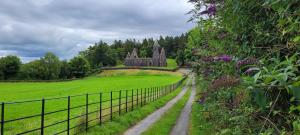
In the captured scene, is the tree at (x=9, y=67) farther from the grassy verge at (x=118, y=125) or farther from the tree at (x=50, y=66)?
the grassy verge at (x=118, y=125)

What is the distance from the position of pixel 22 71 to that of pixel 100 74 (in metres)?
24.9

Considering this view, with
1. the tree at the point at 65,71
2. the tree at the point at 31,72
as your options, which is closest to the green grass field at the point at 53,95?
the tree at the point at 65,71

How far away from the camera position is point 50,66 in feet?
397

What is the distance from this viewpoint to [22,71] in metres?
107

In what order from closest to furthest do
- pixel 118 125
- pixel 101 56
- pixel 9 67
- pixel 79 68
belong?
pixel 118 125, pixel 9 67, pixel 79 68, pixel 101 56

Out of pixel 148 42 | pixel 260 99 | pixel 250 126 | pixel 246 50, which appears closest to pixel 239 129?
pixel 250 126

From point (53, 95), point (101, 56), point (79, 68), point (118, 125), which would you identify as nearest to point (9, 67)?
point (79, 68)

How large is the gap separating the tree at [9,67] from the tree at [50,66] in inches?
356

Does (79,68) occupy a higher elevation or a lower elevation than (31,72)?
higher

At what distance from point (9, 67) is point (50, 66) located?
18.6m

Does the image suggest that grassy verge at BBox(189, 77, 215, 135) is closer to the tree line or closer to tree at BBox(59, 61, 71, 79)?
the tree line

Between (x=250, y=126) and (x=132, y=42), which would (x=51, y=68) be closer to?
(x=132, y=42)

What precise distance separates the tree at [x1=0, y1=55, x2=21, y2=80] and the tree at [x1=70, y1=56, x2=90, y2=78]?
18.3m

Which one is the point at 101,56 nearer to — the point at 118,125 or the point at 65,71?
the point at 65,71
